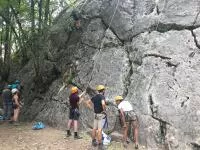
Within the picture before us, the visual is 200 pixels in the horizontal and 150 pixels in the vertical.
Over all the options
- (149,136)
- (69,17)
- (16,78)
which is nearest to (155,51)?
(149,136)

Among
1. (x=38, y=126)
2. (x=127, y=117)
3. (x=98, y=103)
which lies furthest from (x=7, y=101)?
(x=127, y=117)

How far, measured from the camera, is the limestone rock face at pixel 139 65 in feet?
46.6

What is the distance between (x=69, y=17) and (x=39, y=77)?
11.5 ft

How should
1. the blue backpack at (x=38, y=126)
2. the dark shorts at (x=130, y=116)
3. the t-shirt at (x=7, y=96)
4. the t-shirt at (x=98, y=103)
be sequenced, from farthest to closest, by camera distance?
the t-shirt at (x=7, y=96)
the blue backpack at (x=38, y=126)
the dark shorts at (x=130, y=116)
the t-shirt at (x=98, y=103)

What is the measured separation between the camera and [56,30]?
2102 cm

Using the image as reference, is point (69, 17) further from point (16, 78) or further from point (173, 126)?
point (173, 126)

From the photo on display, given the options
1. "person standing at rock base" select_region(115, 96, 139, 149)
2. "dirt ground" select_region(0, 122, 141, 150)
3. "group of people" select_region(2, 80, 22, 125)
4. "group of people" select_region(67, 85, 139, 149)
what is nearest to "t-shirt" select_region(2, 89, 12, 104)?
"group of people" select_region(2, 80, 22, 125)

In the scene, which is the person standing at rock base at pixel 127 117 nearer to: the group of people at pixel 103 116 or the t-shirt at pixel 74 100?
the group of people at pixel 103 116

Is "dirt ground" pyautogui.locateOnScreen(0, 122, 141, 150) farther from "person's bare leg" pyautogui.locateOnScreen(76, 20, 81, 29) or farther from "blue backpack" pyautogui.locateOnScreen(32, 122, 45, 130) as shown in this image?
"person's bare leg" pyautogui.locateOnScreen(76, 20, 81, 29)

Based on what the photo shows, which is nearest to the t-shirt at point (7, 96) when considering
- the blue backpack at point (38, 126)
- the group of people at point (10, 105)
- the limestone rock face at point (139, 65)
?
the group of people at point (10, 105)

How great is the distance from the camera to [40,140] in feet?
51.3

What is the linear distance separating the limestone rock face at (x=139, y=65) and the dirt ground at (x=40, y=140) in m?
1.00

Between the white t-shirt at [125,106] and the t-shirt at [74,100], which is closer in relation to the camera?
the white t-shirt at [125,106]

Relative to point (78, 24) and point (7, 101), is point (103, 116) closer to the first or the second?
point (7, 101)
